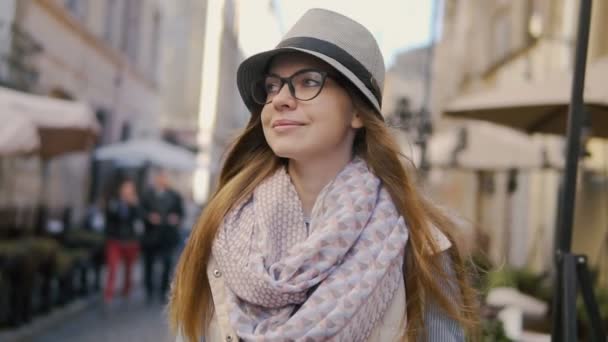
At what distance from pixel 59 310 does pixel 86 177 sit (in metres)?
9.09

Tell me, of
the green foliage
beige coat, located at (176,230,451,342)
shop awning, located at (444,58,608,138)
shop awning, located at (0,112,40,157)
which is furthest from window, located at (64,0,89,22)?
beige coat, located at (176,230,451,342)

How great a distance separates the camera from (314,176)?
87.4 inches

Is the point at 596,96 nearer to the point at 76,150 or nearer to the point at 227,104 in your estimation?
the point at 76,150

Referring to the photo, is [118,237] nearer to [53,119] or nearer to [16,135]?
[53,119]

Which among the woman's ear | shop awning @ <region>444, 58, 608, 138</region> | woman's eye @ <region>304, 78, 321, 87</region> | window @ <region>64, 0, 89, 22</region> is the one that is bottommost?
the woman's ear

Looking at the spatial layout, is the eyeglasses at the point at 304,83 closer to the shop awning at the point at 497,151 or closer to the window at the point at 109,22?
the shop awning at the point at 497,151

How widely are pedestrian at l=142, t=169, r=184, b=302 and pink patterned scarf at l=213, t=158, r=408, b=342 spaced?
9706 mm

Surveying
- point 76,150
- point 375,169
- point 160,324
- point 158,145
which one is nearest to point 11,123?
point 76,150

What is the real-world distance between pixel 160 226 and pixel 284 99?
9.82m

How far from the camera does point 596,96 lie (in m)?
4.56

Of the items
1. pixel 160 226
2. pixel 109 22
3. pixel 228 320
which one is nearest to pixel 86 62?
pixel 109 22

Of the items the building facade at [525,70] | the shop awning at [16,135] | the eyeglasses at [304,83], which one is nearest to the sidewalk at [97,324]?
the shop awning at [16,135]

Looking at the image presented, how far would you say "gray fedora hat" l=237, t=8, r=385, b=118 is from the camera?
2.08 m

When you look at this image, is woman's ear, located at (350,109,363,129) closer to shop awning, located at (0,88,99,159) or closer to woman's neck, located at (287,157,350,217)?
woman's neck, located at (287,157,350,217)
